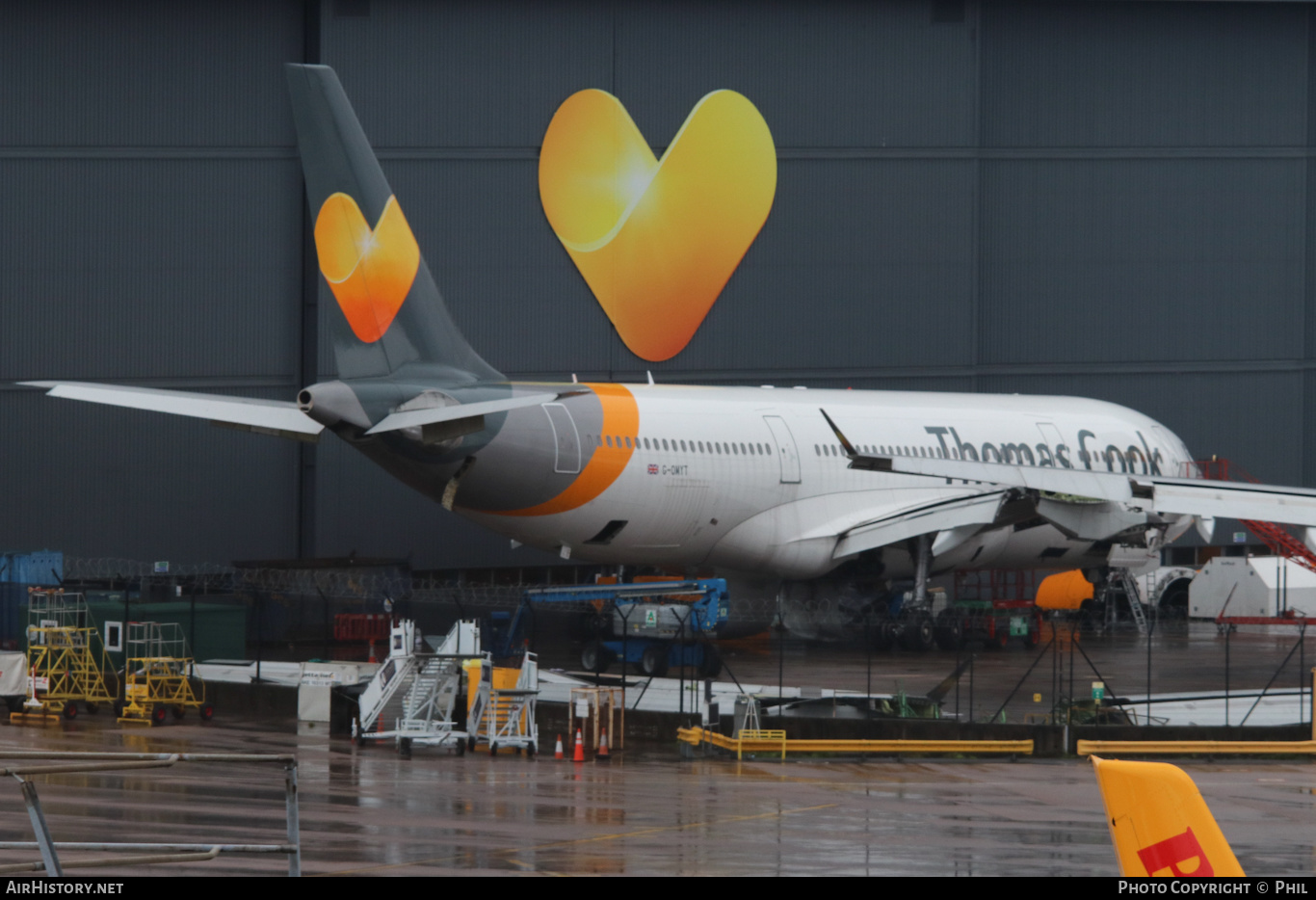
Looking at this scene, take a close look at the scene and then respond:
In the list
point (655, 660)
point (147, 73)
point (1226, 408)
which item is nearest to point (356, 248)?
point (655, 660)

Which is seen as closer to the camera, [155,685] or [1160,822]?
[1160,822]

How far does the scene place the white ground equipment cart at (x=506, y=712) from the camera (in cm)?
2116

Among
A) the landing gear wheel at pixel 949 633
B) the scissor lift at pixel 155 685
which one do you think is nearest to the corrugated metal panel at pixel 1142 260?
the landing gear wheel at pixel 949 633

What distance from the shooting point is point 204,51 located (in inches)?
1479

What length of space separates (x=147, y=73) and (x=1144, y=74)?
24.2 metres

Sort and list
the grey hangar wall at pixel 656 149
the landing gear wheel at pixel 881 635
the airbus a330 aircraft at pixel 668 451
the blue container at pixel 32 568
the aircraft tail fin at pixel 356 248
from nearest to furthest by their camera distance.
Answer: the airbus a330 aircraft at pixel 668 451
the aircraft tail fin at pixel 356 248
the landing gear wheel at pixel 881 635
the blue container at pixel 32 568
the grey hangar wall at pixel 656 149

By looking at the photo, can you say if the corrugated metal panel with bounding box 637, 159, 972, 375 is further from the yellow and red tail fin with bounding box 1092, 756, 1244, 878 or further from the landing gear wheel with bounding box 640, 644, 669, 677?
the yellow and red tail fin with bounding box 1092, 756, 1244, 878

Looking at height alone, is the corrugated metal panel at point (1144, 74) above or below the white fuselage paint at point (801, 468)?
above

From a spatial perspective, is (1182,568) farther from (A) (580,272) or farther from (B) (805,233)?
(A) (580,272)

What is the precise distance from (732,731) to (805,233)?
21639mm

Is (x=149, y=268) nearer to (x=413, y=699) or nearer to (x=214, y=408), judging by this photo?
(x=214, y=408)

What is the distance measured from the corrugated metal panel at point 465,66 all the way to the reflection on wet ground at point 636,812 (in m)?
19.8

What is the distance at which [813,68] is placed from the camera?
41.4m

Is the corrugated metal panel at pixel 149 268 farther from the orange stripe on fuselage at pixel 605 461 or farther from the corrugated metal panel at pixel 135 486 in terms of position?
the orange stripe on fuselage at pixel 605 461
